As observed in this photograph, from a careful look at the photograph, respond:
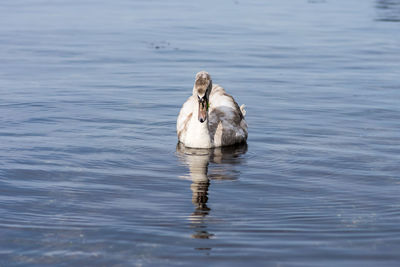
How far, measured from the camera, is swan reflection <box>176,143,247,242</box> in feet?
34.0

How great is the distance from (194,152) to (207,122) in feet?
2.35

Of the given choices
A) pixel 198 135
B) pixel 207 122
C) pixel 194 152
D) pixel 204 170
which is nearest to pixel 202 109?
pixel 207 122

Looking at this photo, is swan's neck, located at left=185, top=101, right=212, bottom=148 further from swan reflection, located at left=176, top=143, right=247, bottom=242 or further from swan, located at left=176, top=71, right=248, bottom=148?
swan reflection, located at left=176, top=143, right=247, bottom=242

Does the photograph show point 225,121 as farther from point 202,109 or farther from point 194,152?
point 194,152

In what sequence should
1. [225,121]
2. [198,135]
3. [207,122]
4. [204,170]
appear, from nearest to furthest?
[204,170] → [198,135] → [207,122] → [225,121]

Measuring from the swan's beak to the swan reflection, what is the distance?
701mm

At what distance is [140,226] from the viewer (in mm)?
10008

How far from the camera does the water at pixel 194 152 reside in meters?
9.48

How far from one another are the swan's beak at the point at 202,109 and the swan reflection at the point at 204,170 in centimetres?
70

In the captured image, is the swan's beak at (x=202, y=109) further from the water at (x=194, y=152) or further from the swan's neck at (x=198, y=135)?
the water at (x=194, y=152)

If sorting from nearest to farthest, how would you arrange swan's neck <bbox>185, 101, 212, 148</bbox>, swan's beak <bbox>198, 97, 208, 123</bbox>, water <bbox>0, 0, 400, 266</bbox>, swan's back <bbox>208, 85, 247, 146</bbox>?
1. water <bbox>0, 0, 400, 266</bbox>
2. swan's beak <bbox>198, 97, 208, 123</bbox>
3. swan's neck <bbox>185, 101, 212, 148</bbox>
4. swan's back <bbox>208, 85, 247, 146</bbox>

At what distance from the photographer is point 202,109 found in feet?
47.3

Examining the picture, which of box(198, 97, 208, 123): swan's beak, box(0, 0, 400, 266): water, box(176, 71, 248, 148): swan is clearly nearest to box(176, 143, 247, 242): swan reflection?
box(0, 0, 400, 266): water

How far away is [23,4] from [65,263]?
31.7 m
